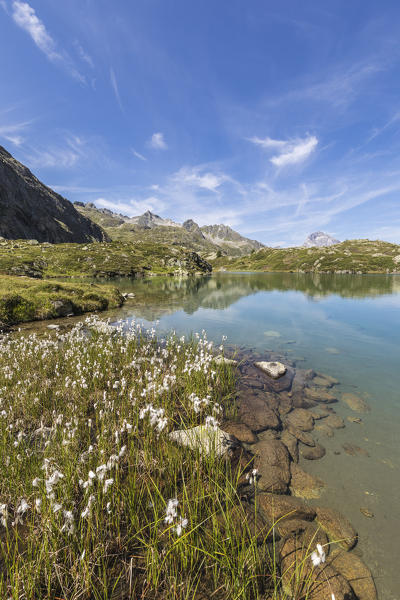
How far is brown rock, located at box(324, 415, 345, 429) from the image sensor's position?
8743mm

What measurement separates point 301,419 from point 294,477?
297cm

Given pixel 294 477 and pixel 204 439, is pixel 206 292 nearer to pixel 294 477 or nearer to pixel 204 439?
pixel 204 439

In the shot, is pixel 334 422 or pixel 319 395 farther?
pixel 319 395

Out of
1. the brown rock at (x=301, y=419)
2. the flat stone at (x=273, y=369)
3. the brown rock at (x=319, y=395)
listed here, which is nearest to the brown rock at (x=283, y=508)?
the brown rock at (x=301, y=419)

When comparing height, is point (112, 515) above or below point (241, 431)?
above

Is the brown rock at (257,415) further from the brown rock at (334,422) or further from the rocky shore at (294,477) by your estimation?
the brown rock at (334,422)

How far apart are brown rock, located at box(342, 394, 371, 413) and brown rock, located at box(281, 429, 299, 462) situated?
3711 millimetres

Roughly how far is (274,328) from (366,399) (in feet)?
43.4

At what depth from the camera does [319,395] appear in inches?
434

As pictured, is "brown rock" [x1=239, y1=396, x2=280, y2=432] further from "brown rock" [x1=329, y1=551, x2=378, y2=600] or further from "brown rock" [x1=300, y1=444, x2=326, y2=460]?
"brown rock" [x1=329, y1=551, x2=378, y2=600]

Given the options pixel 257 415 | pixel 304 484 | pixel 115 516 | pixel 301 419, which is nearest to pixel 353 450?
pixel 301 419

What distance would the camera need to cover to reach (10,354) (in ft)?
37.9

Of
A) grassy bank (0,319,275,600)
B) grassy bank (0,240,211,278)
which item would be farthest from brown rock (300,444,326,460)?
grassy bank (0,240,211,278)

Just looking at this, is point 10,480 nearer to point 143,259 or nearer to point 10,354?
point 10,354
